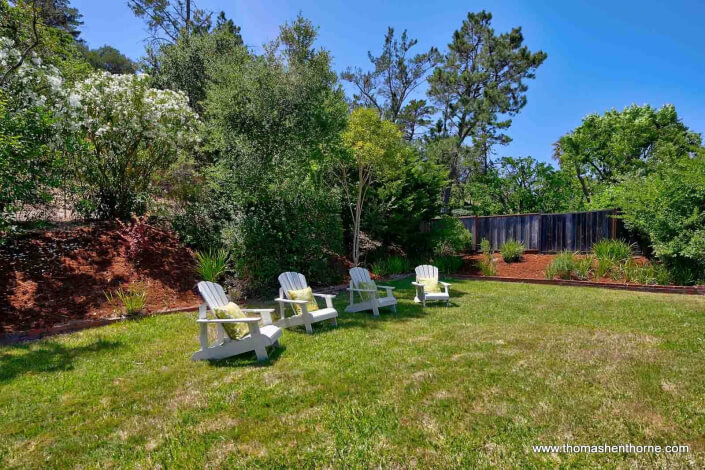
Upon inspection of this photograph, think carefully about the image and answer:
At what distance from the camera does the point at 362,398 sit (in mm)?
2736

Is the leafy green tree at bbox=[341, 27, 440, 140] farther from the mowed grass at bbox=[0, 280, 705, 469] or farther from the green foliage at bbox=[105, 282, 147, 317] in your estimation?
the mowed grass at bbox=[0, 280, 705, 469]

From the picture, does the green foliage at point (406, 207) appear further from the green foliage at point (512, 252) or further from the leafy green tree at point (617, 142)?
the leafy green tree at point (617, 142)

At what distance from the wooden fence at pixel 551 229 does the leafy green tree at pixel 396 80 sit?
8.24 metres

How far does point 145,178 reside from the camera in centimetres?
846

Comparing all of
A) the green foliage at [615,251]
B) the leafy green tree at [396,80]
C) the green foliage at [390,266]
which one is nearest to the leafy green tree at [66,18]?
the leafy green tree at [396,80]

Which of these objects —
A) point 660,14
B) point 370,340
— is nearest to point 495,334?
point 370,340

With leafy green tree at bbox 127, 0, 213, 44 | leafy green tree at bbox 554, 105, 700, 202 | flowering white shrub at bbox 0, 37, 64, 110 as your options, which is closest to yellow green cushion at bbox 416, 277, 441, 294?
flowering white shrub at bbox 0, 37, 64, 110

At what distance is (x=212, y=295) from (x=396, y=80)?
1740cm

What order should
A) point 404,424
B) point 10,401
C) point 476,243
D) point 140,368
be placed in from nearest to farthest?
point 404,424 → point 10,401 → point 140,368 → point 476,243

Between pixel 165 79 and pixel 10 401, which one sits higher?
pixel 165 79

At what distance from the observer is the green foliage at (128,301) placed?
17.3ft

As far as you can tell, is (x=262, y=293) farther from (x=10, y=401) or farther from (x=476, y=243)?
(x=476, y=243)

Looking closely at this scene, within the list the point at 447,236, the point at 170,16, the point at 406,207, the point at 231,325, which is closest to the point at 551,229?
the point at 447,236

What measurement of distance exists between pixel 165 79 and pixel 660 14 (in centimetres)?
1325
